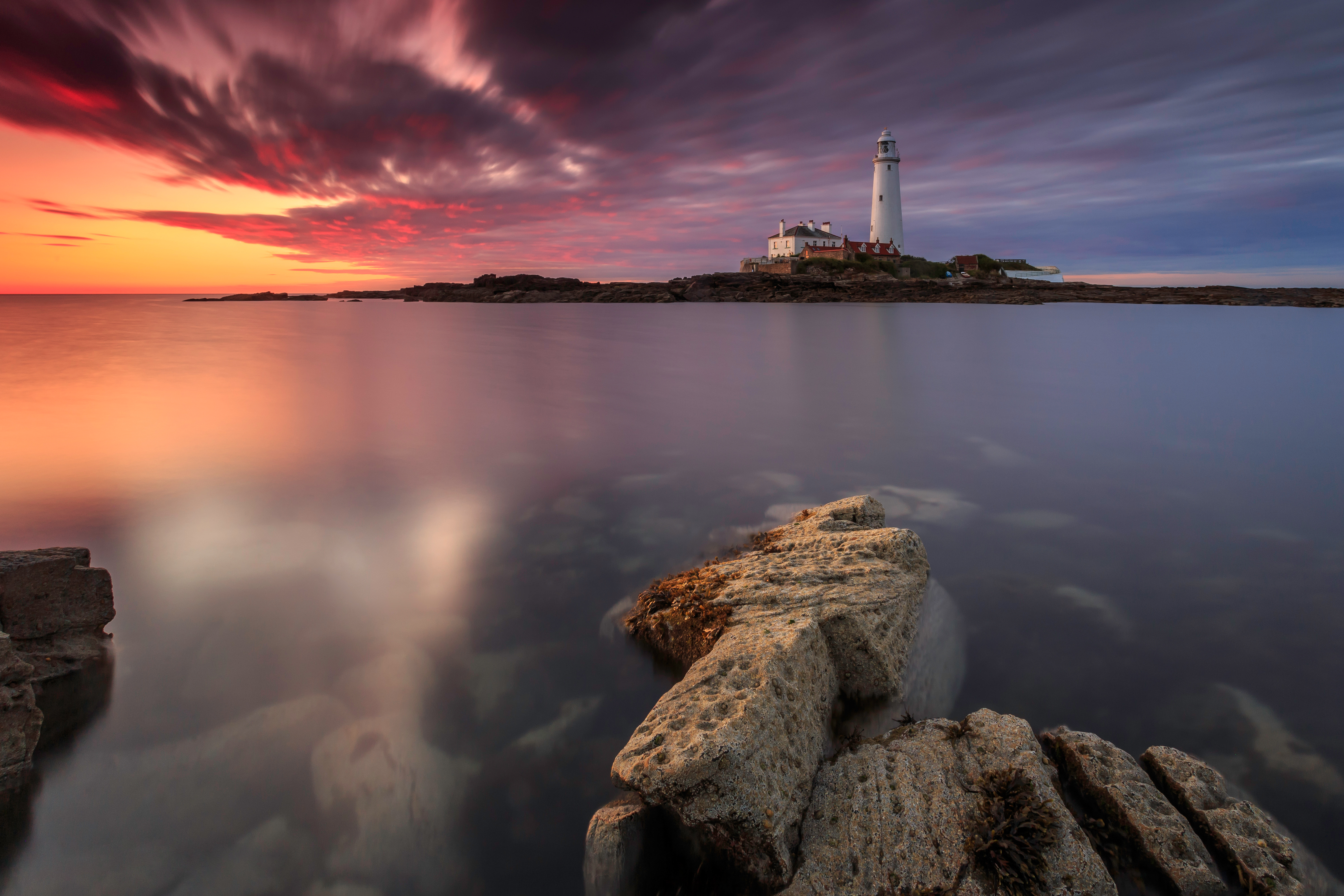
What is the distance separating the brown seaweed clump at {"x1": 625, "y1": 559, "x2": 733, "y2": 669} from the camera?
13.2 ft

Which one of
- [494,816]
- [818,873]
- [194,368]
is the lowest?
[494,816]

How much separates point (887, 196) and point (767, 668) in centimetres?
8500

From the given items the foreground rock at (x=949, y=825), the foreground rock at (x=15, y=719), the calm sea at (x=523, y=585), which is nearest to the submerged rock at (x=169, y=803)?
the calm sea at (x=523, y=585)

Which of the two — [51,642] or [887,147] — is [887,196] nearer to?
[887,147]

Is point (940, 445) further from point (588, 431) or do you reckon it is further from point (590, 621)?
point (590, 621)

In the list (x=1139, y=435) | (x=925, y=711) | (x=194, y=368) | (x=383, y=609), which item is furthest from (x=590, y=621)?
(x=194, y=368)

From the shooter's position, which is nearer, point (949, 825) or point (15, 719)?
point (949, 825)

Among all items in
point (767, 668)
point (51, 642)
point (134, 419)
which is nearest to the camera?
point (767, 668)

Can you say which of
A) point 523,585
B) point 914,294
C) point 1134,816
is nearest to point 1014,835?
point 1134,816

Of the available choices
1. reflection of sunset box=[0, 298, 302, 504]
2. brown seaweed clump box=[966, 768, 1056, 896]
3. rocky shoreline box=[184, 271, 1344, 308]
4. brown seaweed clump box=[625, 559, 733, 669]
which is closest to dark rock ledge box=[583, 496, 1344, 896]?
brown seaweed clump box=[966, 768, 1056, 896]

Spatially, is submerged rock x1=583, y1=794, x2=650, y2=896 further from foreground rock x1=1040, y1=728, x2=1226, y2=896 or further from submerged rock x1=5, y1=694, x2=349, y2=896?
foreground rock x1=1040, y1=728, x2=1226, y2=896

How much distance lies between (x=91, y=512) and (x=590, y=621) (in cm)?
651

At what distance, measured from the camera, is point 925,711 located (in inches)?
149

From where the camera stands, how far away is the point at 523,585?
5602 mm
